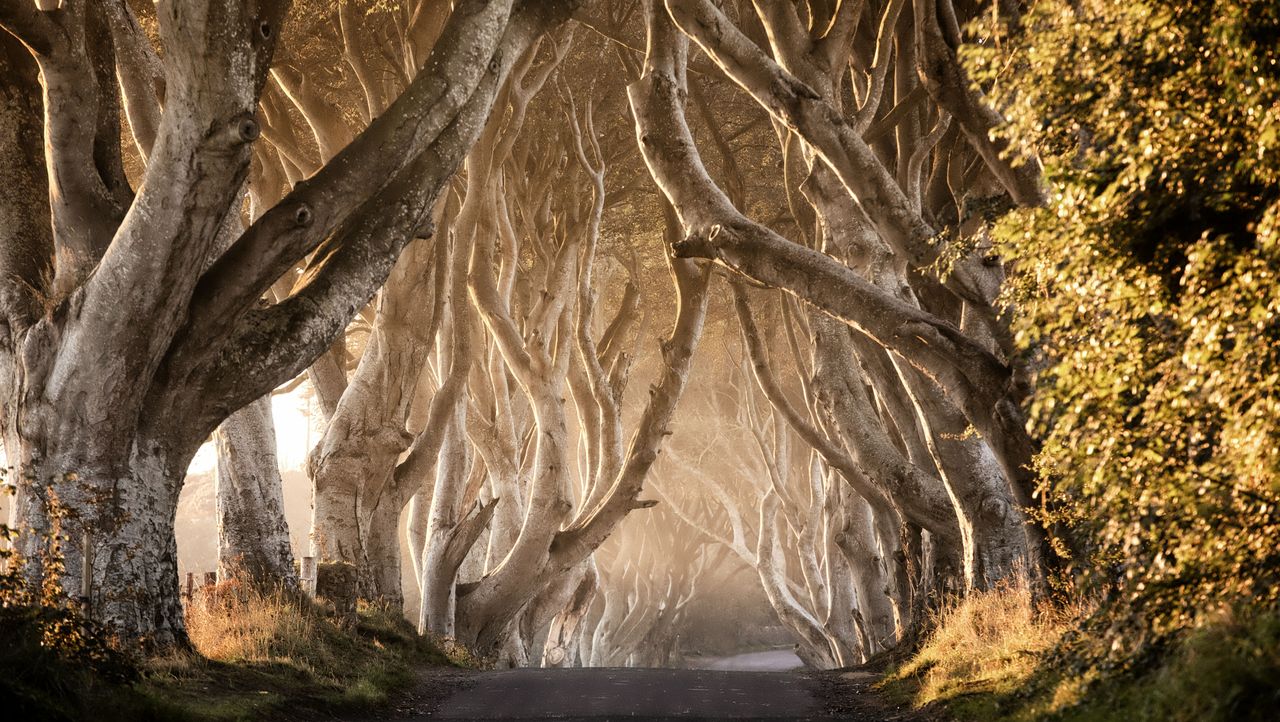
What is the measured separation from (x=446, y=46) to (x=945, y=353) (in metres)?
5.00

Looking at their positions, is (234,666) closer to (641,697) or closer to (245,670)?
(245,670)

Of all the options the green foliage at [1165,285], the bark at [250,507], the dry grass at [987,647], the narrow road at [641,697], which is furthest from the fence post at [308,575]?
the green foliage at [1165,285]

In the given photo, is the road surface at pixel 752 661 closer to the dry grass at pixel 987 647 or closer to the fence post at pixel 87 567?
the dry grass at pixel 987 647

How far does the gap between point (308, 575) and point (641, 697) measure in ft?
14.9

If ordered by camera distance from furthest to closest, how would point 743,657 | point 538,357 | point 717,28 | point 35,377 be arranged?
point 743,657, point 538,357, point 717,28, point 35,377

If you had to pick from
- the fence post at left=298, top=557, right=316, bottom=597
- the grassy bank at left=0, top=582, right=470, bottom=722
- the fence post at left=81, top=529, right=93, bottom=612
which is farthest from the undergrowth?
the fence post at left=81, top=529, right=93, bottom=612

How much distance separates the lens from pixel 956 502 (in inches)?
412

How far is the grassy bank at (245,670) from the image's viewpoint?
18.4ft

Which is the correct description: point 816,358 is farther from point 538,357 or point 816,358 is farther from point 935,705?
point 935,705

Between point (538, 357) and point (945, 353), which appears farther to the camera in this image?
point (538, 357)

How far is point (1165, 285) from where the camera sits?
5.36 meters

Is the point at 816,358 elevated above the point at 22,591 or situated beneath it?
elevated above

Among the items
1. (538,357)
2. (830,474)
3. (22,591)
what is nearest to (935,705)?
(22,591)

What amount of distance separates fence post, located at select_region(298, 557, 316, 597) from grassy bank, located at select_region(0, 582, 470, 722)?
0.27 m
